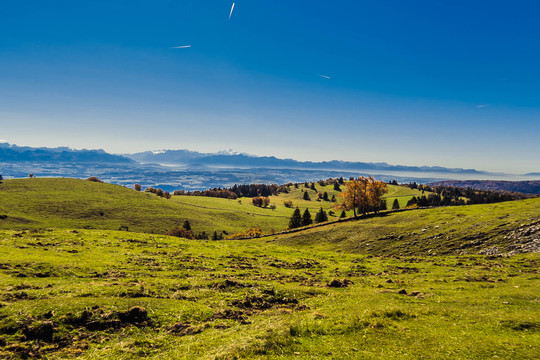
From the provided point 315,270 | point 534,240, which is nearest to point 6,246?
point 315,270

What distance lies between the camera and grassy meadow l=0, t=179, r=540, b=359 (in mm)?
11016

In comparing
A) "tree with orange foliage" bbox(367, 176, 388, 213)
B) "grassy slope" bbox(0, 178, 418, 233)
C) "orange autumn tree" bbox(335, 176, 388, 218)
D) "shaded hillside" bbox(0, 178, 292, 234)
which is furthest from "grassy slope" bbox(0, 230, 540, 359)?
"grassy slope" bbox(0, 178, 418, 233)

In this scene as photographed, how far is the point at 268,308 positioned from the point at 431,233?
40.9 m

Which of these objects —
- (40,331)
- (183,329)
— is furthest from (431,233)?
(40,331)

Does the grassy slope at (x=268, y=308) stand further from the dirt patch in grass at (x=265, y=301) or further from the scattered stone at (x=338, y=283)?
the scattered stone at (x=338, y=283)

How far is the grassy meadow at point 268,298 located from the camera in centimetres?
1102

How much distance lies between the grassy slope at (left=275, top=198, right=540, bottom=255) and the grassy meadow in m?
0.37

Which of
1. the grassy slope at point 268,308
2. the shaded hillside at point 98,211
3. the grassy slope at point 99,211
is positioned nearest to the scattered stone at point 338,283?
the grassy slope at point 268,308

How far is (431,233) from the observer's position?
46469 millimetres

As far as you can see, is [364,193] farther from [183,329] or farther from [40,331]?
[40,331]

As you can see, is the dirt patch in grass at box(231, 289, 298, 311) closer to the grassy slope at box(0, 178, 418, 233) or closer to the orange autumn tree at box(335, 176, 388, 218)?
the orange autumn tree at box(335, 176, 388, 218)

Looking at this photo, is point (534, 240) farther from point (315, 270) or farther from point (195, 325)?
point (195, 325)

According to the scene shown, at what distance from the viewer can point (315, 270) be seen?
3175 centimetres

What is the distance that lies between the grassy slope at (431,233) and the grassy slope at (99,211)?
94.5 metres
